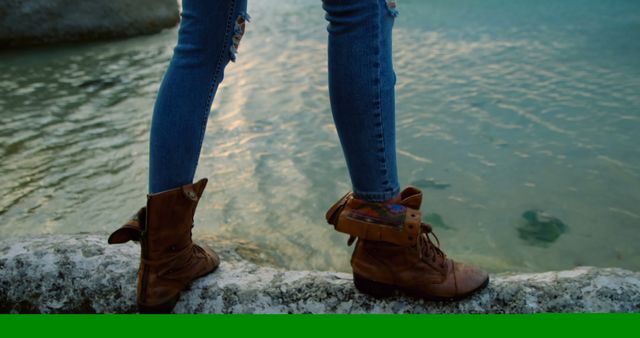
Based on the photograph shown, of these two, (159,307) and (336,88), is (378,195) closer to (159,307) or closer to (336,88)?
(336,88)

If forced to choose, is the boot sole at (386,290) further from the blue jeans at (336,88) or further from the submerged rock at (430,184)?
the submerged rock at (430,184)

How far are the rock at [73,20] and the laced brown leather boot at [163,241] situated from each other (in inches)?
199

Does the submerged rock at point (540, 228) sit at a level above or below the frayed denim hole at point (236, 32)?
below

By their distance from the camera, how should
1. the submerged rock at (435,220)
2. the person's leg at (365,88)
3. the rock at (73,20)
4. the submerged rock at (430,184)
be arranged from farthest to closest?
the rock at (73,20)
the submerged rock at (430,184)
the submerged rock at (435,220)
the person's leg at (365,88)

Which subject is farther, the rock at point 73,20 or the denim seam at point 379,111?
the rock at point 73,20

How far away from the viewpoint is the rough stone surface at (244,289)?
1.24 m

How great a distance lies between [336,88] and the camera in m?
1.08

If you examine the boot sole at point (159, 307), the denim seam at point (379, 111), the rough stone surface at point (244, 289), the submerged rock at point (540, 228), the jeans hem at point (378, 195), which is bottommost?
the submerged rock at point (540, 228)

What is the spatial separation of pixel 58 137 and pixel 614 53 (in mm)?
3727

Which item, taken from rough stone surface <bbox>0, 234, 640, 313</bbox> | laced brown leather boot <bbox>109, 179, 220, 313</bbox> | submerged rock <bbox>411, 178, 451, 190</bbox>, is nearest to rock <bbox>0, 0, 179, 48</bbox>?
submerged rock <bbox>411, 178, 451, 190</bbox>

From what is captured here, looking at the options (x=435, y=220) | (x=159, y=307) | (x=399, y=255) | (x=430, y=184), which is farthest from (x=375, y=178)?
(x=430, y=184)

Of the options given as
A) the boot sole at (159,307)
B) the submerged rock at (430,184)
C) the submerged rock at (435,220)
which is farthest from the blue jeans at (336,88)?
the submerged rock at (430,184)

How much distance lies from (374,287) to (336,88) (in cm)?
43

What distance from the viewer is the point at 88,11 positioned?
19.2ft
